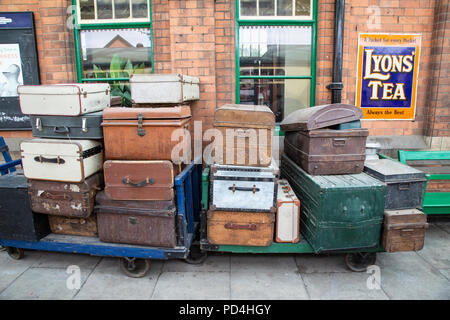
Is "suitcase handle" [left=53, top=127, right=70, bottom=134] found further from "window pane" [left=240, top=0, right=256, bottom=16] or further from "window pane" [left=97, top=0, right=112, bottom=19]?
"window pane" [left=240, top=0, right=256, bottom=16]

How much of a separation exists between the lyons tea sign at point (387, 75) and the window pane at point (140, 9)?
3436 mm

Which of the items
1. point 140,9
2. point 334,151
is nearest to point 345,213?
point 334,151

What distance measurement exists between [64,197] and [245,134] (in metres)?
2.18

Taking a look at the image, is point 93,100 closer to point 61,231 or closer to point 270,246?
point 61,231

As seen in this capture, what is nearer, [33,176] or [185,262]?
[33,176]

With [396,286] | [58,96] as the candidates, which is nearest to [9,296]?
[58,96]

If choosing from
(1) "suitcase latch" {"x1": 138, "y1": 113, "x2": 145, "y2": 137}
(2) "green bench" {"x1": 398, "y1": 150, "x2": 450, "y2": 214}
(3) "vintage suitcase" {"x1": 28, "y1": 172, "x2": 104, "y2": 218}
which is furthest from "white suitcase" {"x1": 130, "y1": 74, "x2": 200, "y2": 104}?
(2) "green bench" {"x1": 398, "y1": 150, "x2": 450, "y2": 214}

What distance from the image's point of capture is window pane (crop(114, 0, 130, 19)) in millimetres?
5516

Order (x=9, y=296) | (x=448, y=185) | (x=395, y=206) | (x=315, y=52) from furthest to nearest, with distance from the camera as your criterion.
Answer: (x=315, y=52), (x=448, y=185), (x=395, y=206), (x=9, y=296)

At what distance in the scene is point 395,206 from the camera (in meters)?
3.99

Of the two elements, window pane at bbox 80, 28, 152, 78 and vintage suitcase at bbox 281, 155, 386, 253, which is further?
window pane at bbox 80, 28, 152, 78

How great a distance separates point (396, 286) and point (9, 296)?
4.28 metres

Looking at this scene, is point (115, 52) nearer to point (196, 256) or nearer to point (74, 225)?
point (74, 225)

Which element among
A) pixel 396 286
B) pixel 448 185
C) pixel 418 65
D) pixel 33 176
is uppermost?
pixel 418 65
